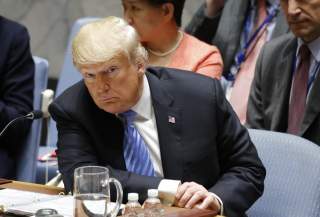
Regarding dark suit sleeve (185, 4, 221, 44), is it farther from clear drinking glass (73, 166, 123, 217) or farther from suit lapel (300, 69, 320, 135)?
clear drinking glass (73, 166, 123, 217)

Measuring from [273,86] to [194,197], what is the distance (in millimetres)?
1306

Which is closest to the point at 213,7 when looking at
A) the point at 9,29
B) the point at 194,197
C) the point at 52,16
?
the point at 9,29

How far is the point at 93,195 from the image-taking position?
6.04ft

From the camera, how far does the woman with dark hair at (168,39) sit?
3.46 metres

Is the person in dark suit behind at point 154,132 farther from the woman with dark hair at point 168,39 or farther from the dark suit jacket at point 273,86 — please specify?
the woman with dark hair at point 168,39

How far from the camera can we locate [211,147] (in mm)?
2379

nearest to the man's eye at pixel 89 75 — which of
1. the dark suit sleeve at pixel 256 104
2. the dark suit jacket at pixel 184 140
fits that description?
the dark suit jacket at pixel 184 140

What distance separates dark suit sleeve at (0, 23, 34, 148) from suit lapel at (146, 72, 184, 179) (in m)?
1.13

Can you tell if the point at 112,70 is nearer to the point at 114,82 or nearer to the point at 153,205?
the point at 114,82

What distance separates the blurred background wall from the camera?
4859 mm

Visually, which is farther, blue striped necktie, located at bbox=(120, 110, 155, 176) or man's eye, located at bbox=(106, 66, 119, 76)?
blue striped necktie, located at bbox=(120, 110, 155, 176)

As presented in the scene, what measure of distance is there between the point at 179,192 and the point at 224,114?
38 centimetres

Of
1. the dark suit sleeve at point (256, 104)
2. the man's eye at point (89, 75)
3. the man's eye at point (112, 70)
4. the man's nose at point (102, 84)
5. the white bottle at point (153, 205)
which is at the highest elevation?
the man's eye at point (112, 70)

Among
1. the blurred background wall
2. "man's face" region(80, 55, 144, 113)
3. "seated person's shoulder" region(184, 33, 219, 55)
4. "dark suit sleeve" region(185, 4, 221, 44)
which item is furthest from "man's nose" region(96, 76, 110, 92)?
the blurred background wall
